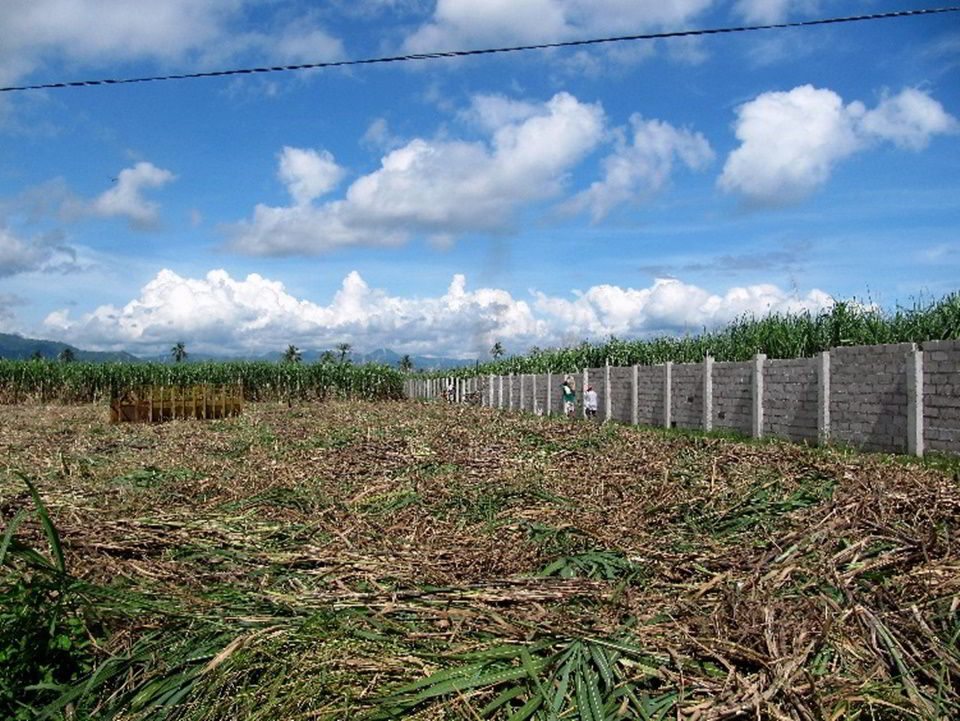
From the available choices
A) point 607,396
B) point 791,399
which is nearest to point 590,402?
point 607,396

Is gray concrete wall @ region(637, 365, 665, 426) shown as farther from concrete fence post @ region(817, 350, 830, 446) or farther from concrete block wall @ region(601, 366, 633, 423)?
concrete fence post @ region(817, 350, 830, 446)

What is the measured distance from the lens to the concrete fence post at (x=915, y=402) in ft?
37.7

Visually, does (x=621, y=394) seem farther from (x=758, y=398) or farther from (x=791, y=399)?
(x=791, y=399)

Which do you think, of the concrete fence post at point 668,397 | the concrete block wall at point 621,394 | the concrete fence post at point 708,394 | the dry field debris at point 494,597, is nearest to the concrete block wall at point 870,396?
the concrete fence post at point 708,394

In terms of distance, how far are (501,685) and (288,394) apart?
41.8 metres

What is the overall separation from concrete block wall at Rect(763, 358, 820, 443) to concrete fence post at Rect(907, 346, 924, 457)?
221cm

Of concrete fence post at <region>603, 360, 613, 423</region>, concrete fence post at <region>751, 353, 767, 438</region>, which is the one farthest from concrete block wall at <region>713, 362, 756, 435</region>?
concrete fence post at <region>603, 360, 613, 423</region>

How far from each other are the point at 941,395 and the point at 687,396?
25.4ft

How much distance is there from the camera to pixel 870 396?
12.6 meters

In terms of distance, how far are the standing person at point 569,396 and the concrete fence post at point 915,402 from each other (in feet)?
42.0

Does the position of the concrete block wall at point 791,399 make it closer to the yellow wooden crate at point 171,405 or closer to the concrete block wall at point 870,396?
the concrete block wall at point 870,396

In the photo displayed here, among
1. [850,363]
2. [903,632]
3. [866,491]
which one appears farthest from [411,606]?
[850,363]

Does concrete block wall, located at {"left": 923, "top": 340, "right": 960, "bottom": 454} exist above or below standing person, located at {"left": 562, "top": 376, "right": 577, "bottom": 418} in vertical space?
above

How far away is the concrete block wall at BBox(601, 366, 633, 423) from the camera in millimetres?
22172
